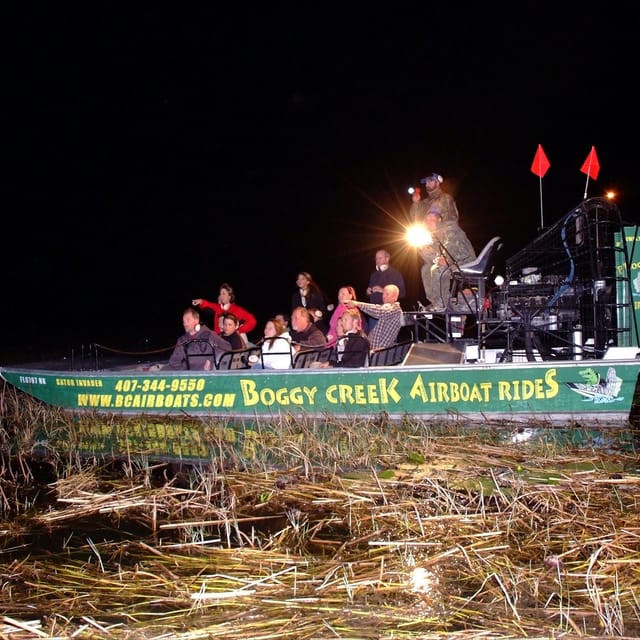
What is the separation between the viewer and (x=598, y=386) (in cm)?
838

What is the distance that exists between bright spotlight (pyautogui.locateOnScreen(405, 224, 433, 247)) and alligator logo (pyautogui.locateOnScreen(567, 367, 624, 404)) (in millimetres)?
3284

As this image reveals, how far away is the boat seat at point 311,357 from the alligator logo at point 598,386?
10.5 feet

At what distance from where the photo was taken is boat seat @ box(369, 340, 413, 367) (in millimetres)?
9953

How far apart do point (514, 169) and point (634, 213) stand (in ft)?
25.9

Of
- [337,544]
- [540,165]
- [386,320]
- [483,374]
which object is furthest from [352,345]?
[540,165]

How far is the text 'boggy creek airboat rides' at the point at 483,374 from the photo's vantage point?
848 cm

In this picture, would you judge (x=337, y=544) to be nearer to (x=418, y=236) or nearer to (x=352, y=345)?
(x=352, y=345)

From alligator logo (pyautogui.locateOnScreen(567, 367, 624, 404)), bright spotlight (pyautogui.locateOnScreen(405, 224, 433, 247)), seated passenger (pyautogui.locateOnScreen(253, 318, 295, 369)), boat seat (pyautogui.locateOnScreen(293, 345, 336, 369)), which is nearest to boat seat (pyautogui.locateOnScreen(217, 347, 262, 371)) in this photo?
seated passenger (pyautogui.locateOnScreen(253, 318, 295, 369))

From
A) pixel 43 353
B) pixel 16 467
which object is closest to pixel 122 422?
pixel 16 467

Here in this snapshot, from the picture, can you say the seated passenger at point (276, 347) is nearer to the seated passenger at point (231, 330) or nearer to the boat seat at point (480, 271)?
the seated passenger at point (231, 330)

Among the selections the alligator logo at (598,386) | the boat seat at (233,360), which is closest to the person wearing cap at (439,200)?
the boat seat at (233,360)

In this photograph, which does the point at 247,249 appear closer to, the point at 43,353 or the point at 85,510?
the point at 43,353

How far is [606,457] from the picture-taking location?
22.7ft

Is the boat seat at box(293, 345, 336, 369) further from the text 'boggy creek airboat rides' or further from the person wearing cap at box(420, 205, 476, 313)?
the person wearing cap at box(420, 205, 476, 313)
